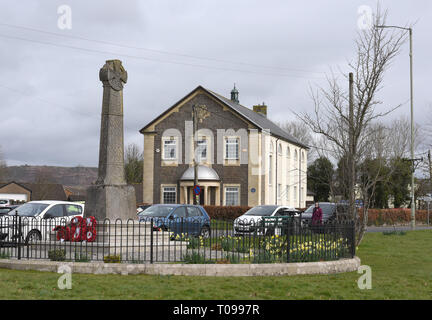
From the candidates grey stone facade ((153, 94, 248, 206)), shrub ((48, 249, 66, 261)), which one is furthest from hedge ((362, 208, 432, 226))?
shrub ((48, 249, 66, 261))

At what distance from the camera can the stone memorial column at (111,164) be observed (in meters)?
14.6

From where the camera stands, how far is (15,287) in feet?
29.2

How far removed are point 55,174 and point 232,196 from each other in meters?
69.7

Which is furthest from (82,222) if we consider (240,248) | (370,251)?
(370,251)

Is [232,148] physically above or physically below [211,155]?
above

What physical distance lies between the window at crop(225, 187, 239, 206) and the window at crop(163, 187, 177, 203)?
4.39 m

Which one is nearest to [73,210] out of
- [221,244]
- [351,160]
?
[221,244]

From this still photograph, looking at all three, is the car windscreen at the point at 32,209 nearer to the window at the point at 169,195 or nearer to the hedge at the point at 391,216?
the window at the point at 169,195

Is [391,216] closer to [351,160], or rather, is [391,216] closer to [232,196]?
[232,196]

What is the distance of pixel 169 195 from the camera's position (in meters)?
43.9

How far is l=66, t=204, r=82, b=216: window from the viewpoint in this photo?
18.5 meters

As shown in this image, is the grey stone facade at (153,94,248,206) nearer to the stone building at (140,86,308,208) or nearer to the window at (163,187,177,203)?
the stone building at (140,86,308,208)
